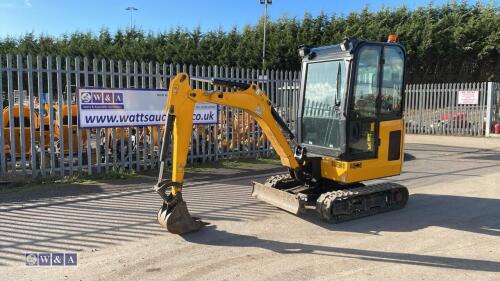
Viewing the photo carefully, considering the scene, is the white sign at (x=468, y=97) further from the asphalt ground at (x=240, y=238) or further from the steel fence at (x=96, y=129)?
the asphalt ground at (x=240, y=238)

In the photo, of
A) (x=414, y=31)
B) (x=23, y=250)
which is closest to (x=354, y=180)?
(x=23, y=250)

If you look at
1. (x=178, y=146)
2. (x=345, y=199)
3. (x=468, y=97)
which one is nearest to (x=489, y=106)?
(x=468, y=97)

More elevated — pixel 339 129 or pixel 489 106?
pixel 489 106

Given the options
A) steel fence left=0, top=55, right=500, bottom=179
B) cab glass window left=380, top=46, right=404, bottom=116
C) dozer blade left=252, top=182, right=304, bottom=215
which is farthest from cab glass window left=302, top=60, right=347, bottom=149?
dozer blade left=252, top=182, right=304, bottom=215

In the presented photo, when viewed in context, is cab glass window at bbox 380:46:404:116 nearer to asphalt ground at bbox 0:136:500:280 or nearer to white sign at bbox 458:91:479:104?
asphalt ground at bbox 0:136:500:280

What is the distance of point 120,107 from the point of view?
9672 millimetres

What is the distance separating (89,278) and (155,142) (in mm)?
6413

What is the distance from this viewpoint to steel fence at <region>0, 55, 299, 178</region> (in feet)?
28.8

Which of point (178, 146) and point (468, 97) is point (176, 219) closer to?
point (178, 146)

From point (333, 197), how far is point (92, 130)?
23.0 feet

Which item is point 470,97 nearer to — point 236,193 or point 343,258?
point 236,193

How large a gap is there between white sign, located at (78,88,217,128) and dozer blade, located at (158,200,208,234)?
4391 mm

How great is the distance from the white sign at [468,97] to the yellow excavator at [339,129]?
15.2 metres

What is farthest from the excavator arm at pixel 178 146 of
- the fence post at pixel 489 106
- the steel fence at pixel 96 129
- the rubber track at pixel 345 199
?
the fence post at pixel 489 106
